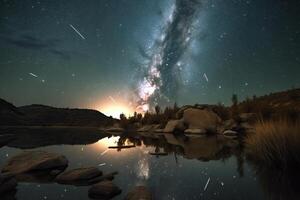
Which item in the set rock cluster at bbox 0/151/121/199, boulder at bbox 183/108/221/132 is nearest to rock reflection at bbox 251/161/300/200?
rock cluster at bbox 0/151/121/199

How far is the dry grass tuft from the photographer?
235 inches

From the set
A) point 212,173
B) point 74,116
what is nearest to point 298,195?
point 212,173

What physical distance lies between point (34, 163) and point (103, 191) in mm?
2515

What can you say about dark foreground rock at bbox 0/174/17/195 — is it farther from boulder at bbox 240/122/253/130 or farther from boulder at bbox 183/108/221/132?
boulder at bbox 183/108/221/132

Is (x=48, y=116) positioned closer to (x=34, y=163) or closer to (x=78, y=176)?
(x=34, y=163)

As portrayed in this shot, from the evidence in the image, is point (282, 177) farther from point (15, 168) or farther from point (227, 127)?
point (227, 127)

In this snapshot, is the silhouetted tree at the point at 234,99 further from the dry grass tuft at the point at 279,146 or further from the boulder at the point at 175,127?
the dry grass tuft at the point at 279,146

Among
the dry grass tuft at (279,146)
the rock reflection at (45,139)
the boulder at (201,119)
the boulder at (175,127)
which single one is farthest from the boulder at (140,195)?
the boulder at (175,127)

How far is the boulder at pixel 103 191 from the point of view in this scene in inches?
157

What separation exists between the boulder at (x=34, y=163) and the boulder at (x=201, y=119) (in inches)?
626

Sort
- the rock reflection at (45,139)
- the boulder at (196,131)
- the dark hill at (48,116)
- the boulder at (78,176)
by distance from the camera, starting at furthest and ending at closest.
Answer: the dark hill at (48,116) → the boulder at (196,131) → the rock reflection at (45,139) → the boulder at (78,176)

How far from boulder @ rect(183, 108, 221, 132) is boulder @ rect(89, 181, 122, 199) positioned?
17.5 meters

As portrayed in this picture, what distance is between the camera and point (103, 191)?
4066mm

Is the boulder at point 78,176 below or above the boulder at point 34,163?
below
